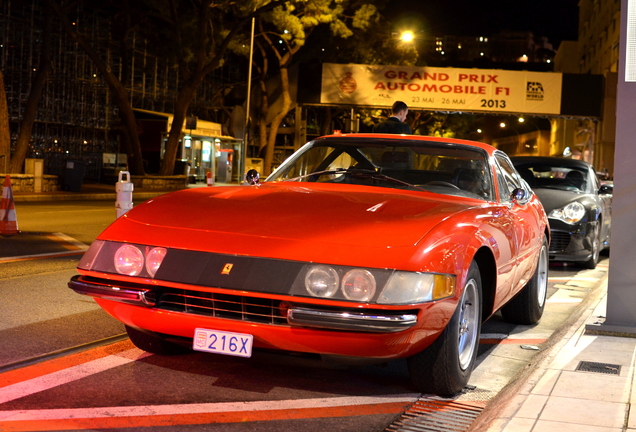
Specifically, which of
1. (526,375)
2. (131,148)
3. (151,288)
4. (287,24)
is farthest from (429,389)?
(287,24)

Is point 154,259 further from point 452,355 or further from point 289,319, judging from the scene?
point 452,355

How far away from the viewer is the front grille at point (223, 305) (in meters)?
4.03

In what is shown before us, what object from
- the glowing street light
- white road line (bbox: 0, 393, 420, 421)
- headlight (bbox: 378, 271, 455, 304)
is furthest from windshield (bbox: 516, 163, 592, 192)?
the glowing street light

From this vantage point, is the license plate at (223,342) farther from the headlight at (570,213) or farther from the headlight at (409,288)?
the headlight at (570,213)

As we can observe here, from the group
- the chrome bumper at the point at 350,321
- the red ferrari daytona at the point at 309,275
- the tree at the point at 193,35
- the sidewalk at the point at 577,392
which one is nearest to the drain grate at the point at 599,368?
the sidewalk at the point at 577,392

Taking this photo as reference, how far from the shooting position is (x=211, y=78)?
51844 mm

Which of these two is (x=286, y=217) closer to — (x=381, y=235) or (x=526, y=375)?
(x=381, y=235)

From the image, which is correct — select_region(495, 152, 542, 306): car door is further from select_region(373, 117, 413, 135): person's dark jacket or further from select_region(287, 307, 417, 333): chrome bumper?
select_region(373, 117, 413, 135): person's dark jacket

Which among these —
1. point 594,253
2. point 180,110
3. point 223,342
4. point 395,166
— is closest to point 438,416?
point 223,342

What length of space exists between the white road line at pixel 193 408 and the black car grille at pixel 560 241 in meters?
7.06

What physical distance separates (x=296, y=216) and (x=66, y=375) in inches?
59.2

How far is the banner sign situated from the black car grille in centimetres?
2548

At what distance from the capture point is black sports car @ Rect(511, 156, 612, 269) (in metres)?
11.1

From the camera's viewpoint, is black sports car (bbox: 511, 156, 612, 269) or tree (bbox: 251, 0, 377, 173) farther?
tree (bbox: 251, 0, 377, 173)
